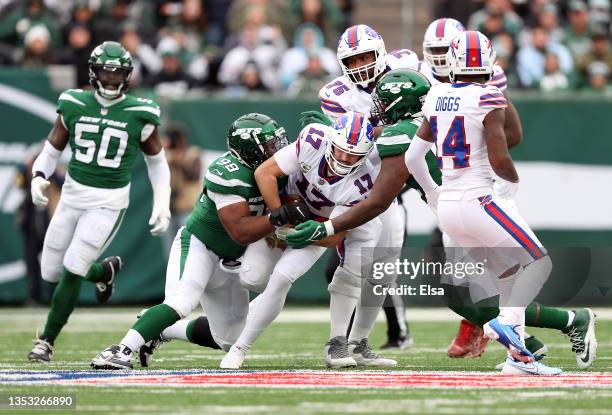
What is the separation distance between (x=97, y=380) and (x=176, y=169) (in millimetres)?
6547

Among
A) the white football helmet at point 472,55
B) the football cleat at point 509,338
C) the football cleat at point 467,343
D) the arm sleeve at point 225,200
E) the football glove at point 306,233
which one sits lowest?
the football cleat at point 467,343

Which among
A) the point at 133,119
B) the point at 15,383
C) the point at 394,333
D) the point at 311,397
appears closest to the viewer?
the point at 311,397

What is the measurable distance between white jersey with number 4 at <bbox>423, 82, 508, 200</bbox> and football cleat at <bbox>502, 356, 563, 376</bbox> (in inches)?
33.2

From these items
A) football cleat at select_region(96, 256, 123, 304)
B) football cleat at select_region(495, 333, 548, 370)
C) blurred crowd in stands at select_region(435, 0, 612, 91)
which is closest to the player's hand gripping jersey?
football cleat at select_region(96, 256, 123, 304)

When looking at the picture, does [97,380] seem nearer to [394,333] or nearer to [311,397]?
[311,397]

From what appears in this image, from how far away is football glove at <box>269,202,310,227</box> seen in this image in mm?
6387

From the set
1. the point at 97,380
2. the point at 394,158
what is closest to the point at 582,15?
the point at 394,158

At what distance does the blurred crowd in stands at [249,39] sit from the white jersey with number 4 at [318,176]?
582 centimetres

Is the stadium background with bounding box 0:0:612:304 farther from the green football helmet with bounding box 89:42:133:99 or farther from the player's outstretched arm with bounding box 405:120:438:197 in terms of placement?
the player's outstretched arm with bounding box 405:120:438:197

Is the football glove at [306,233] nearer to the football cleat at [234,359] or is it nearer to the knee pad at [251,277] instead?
the knee pad at [251,277]

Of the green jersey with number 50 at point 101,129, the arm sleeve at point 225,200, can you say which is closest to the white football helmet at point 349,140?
the arm sleeve at point 225,200

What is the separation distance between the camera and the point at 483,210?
625 cm

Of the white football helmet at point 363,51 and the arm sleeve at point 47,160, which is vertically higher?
the white football helmet at point 363,51

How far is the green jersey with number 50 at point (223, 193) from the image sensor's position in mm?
6590
